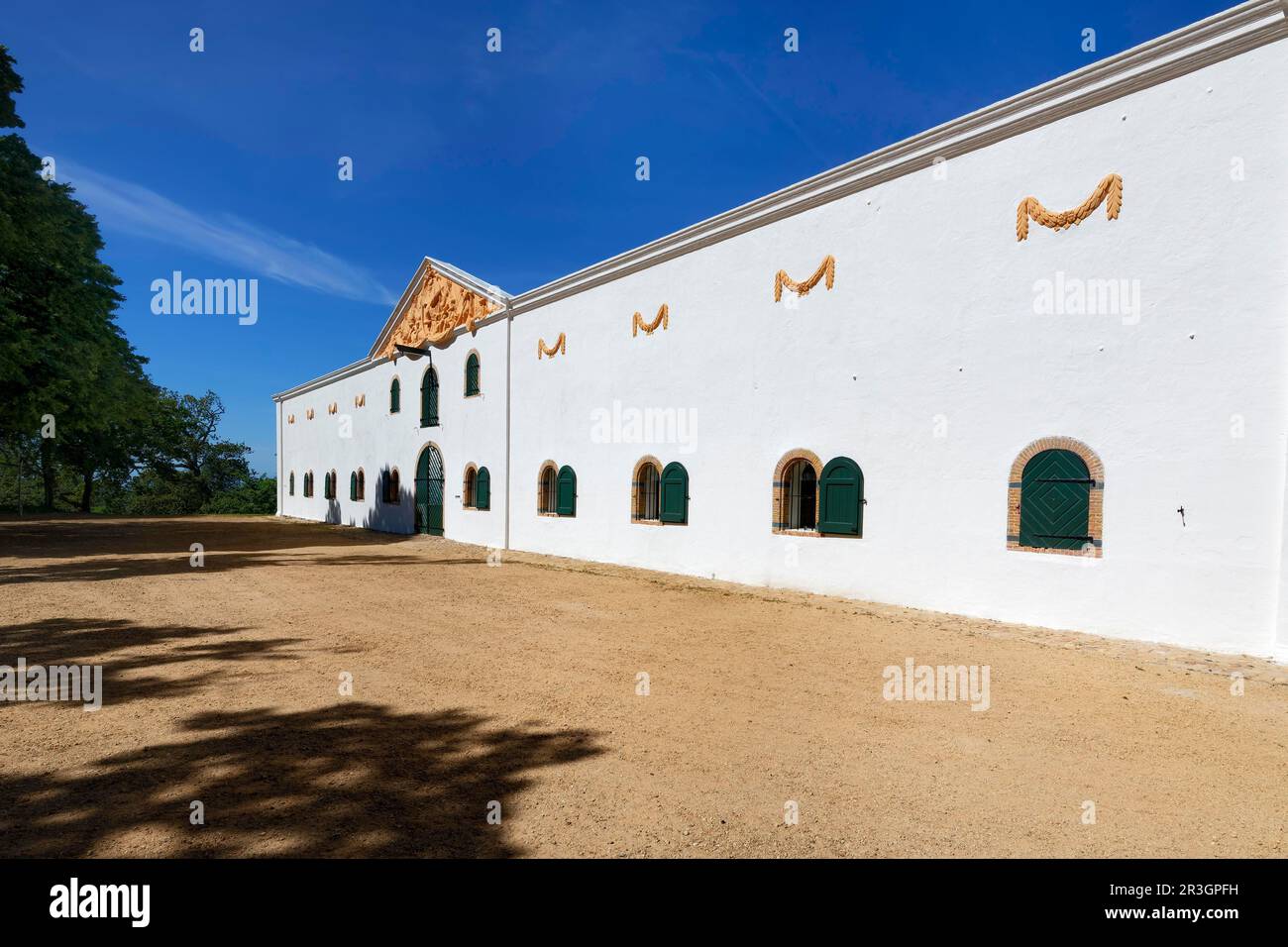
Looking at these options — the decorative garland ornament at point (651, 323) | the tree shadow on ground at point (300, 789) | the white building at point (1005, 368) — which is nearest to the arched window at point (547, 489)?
the white building at point (1005, 368)

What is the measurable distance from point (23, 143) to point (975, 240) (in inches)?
869

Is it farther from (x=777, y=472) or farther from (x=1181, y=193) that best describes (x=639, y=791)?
(x=1181, y=193)

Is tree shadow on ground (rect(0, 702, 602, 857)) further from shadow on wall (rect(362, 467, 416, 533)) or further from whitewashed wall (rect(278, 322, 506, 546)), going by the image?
shadow on wall (rect(362, 467, 416, 533))

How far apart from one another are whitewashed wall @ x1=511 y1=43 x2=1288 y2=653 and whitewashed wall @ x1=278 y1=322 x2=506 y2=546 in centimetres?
755

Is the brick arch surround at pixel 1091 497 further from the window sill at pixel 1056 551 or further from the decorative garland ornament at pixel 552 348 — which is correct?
the decorative garland ornament at pixel 552 348

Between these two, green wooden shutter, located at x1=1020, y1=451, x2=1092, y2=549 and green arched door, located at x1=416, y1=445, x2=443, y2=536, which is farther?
green arched door, located at x1=416, y1=445, x2=443, y2=536

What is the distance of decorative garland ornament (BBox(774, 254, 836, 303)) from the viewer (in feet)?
33.3

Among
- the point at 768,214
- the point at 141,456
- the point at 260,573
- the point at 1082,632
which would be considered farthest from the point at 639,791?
the point at 141,456

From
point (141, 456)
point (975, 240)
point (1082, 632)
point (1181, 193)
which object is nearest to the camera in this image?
point (1181, 193)

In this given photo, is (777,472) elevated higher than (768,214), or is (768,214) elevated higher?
(768,214)

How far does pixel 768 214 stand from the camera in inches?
435

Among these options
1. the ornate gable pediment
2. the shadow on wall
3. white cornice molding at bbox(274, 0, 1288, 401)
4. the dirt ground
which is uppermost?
the ornate gable pediment

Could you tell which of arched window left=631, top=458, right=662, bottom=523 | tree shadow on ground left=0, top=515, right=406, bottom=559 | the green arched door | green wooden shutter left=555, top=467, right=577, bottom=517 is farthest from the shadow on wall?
arched window left=631, top=458, right=662, bottom=523

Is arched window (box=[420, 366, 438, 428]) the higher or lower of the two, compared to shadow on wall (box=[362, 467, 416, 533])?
higher
